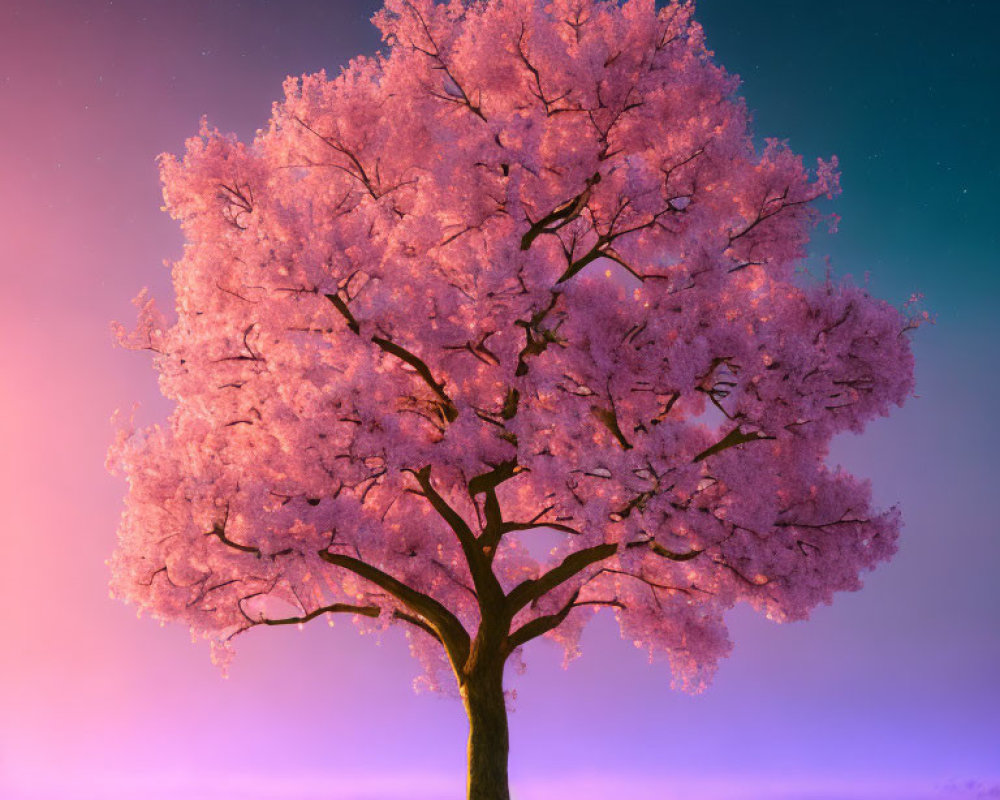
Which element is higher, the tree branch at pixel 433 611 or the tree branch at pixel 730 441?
the tree branch at pixel 730 441

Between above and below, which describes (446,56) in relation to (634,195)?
above

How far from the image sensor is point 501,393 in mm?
14516

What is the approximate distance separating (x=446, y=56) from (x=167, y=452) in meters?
6.85

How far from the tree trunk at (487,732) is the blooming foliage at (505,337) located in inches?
22.7

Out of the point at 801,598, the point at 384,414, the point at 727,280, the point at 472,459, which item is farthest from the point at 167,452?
the point at 801,598

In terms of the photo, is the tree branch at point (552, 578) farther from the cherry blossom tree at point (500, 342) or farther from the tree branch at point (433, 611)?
the tree branch at point (433, 611)

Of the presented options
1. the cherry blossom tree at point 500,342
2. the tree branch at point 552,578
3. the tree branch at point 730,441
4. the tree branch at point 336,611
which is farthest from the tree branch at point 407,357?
the tree branch at point 730,441

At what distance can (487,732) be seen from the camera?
1482 cm

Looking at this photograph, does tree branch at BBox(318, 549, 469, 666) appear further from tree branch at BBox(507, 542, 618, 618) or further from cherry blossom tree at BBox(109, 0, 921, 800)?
tree branch at BBox(507, 542, 618, 618)

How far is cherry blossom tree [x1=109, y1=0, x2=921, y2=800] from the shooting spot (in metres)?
13.2

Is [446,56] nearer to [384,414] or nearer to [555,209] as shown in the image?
[555,209]

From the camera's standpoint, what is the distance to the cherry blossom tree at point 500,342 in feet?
43.4

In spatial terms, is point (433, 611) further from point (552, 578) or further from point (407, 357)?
point (407, 357)

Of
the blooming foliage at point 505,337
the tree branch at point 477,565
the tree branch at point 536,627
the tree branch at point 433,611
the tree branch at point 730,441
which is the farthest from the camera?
the tree branch at point 536,627
